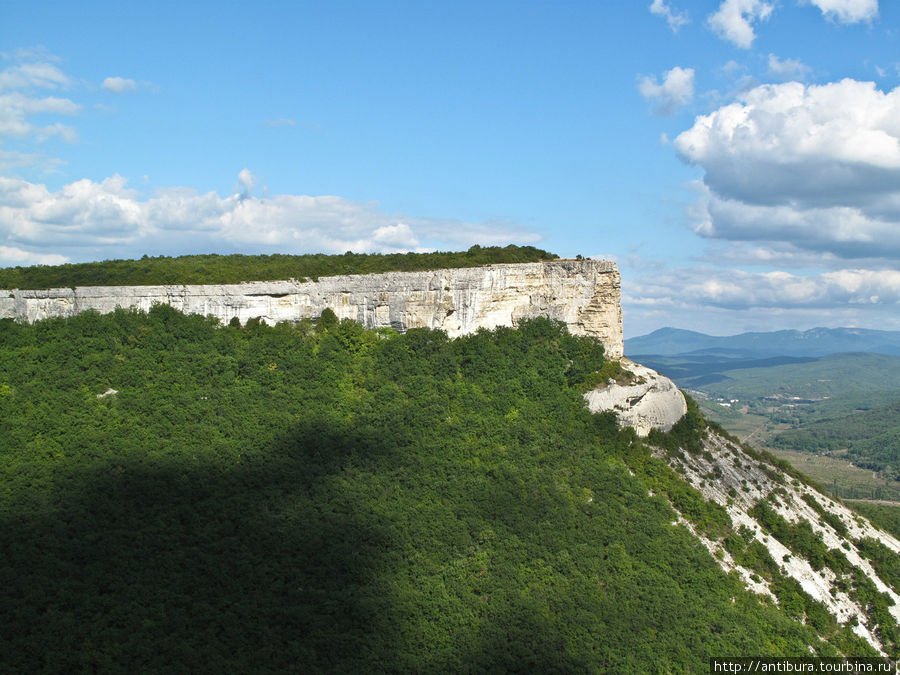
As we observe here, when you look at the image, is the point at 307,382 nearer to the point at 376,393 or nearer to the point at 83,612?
the point at 376,393

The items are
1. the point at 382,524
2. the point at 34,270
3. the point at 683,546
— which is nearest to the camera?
the point at 382,524

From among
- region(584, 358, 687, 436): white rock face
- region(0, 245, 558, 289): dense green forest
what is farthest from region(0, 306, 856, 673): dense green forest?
region(0, 245, 558, 289): dense green forest

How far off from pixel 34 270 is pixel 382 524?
26108mm

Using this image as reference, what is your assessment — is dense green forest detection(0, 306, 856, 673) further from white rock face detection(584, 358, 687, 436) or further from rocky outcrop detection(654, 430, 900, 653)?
rocky outcrop detection(654, 430, 900, 653)

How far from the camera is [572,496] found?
25422 millimetres

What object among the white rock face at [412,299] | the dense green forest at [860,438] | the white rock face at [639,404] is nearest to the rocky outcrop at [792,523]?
the white rock face at [639,404]

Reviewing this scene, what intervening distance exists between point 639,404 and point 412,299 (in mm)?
12740

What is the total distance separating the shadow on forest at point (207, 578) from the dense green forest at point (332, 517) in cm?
7

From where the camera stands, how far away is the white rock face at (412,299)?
3219cm

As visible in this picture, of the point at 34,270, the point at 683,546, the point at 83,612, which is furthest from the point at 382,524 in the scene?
the point at 34,270

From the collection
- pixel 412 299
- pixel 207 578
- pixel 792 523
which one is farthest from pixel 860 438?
pixel 207 578

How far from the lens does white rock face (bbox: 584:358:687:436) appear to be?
3052 cm

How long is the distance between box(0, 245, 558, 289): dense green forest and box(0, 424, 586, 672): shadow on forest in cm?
1348

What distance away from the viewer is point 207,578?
62.0 feet
